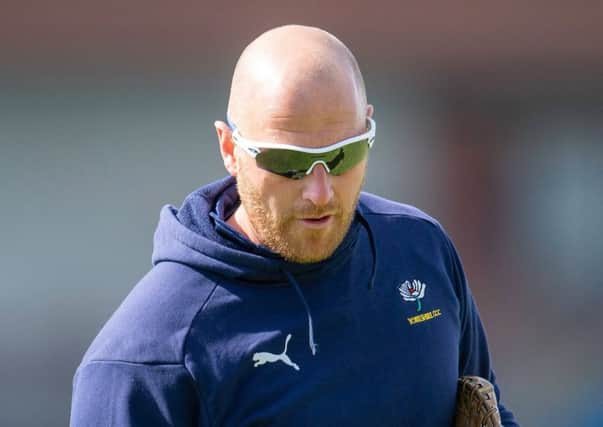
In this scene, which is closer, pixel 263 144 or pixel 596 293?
pixel 263 144

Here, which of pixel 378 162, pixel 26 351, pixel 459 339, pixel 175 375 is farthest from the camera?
pixel 378 162

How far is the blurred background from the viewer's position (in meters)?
4.12

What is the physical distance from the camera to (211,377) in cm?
176

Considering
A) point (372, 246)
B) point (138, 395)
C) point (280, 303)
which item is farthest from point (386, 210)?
point (138, 395)

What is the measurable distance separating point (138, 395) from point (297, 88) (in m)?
0.65

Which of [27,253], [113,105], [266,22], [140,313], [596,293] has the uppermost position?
[266,22]

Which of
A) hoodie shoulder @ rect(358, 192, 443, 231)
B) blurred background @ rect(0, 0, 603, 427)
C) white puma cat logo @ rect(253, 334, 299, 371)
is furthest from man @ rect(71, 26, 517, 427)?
Answer: blurred background @ rect(0, 0, 603, 427)

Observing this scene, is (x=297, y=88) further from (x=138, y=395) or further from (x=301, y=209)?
(x=138, y=395)

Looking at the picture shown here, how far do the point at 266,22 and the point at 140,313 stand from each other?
2644mm

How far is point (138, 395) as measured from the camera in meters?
1.73

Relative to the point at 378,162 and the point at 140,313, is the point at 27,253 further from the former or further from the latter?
the point at 140,313

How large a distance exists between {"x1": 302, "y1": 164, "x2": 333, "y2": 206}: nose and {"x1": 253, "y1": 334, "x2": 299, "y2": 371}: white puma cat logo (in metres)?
0.27

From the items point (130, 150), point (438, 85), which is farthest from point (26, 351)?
point (438, 85)

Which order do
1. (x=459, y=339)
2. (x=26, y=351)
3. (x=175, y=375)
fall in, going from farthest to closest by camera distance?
1. (x=26, y=351)
2. (x=459, y=339)
3. (x=175, y=375)
